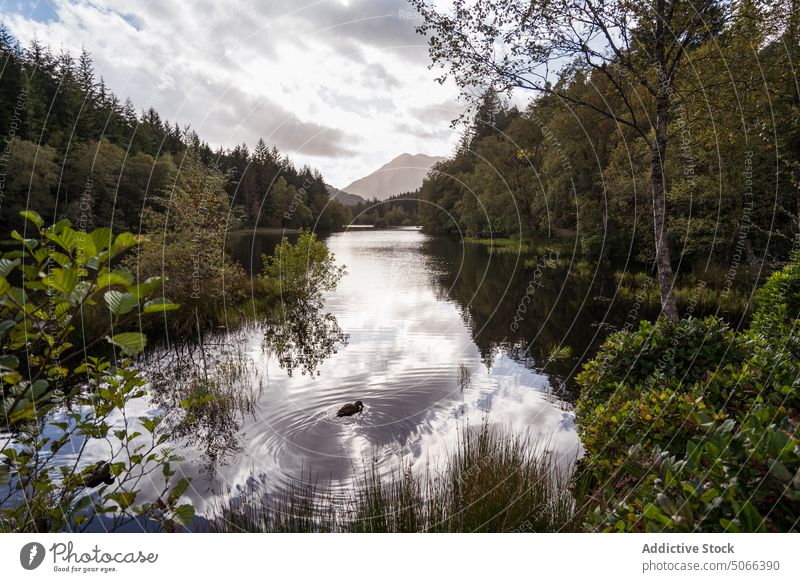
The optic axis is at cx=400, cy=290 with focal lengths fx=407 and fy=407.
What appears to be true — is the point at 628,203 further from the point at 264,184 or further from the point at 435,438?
the point at 264,184

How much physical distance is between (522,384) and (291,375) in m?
6.19

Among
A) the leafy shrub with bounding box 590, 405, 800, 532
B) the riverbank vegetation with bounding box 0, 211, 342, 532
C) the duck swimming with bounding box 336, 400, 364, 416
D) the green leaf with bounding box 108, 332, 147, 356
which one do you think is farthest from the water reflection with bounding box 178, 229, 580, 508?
the green leaf with bounding box 108, 332, 147, 356

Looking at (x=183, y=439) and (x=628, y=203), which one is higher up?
(x=628, y=203)

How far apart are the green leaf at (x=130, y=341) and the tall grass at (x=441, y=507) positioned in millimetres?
3448

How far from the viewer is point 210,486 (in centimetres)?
622

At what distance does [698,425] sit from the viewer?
12.0 feet

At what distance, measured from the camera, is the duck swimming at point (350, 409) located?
8.58 m

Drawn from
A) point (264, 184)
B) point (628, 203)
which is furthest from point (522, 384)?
point (264, 184)

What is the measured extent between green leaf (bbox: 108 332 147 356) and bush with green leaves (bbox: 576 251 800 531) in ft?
8.52

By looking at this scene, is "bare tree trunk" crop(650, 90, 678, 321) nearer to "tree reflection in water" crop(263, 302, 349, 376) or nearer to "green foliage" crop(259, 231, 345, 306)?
"tree reflection in water" crop(263, 302, 349, 376)

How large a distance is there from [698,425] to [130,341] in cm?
440

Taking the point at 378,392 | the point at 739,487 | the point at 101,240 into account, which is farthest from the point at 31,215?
the point at 378,392

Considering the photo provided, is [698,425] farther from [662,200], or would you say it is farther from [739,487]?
[662,200]
